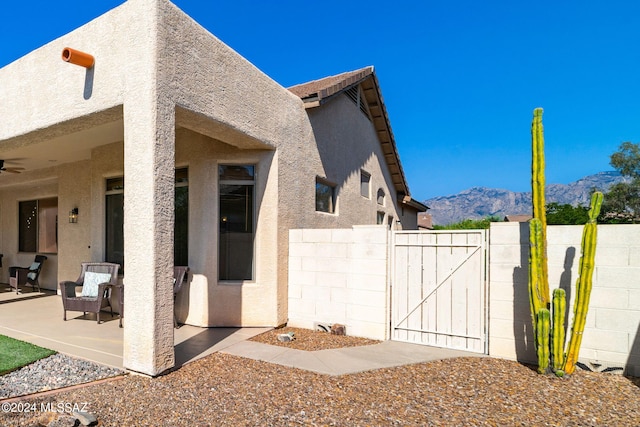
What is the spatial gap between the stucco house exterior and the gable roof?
0.37ft

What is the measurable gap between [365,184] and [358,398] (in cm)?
974

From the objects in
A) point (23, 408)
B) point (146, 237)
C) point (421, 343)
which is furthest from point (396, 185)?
point (23, 408)

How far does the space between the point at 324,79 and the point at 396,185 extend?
23.5ft

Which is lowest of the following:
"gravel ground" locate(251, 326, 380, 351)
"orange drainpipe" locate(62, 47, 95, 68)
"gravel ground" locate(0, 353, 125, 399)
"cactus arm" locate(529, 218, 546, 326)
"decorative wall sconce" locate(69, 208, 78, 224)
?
"gravel ground" locate(251, 326, 380, 351)

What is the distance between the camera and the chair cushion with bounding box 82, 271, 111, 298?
7.55 m

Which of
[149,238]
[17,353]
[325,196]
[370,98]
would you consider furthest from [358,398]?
[370,98]

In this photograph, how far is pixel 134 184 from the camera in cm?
458

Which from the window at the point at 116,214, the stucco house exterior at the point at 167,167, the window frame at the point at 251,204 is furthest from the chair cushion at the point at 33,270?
the window frame at the point at 251,204

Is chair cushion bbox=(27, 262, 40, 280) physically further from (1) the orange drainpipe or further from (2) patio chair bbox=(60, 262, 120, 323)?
(1) the orange drainpipe

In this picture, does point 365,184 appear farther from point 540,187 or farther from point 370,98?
point 540,187

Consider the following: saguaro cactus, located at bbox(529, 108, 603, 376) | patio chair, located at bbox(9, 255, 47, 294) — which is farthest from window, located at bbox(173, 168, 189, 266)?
saguaro cactus, located at bbox(529, 108, 603, 376)

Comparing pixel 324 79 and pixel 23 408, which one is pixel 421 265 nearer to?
pixel 23 408

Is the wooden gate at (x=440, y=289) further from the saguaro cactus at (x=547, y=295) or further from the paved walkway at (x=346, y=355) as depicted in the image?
the saguaro cactus at (x=547, y=295)

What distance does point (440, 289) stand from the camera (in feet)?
19.5
